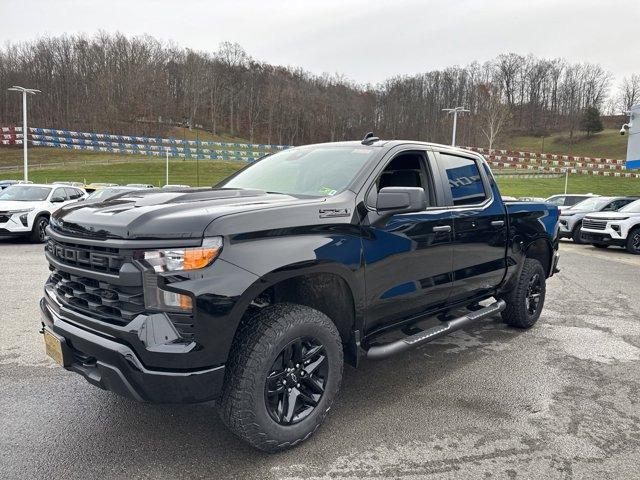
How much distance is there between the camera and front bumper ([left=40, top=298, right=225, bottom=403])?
7.94 ft

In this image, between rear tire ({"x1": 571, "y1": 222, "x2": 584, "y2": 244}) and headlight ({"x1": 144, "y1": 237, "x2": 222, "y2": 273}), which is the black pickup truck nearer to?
headlight ({"x1": 144, "y1": 237, "x2": 222, "y2": 273})

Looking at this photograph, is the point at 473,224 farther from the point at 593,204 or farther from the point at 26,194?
the point at 593,204

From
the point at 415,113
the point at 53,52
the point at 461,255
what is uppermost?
the point at 53,52

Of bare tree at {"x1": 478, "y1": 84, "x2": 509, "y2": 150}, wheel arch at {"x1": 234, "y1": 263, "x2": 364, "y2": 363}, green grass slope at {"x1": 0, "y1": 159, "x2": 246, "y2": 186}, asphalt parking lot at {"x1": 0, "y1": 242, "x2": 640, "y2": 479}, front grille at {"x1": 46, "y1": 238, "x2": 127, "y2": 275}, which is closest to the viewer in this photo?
front grille at {"x1": 46, "y1": 238, "x2": 127, "y2": 275}

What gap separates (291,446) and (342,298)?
3.12 ft

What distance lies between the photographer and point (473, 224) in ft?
13.8

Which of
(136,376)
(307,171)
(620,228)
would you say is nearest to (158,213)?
(136,376)

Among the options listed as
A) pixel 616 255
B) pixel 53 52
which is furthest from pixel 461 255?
pixel 53 52

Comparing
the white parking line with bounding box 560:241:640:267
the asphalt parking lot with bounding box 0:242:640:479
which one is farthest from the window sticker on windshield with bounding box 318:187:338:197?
the white parking line with bounding box 560:241:640:267

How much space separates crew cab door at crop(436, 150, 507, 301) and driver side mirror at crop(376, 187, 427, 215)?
36.8 inches

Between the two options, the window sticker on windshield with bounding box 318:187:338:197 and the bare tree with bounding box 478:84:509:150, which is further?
the bare tree with bounding box 478:84:509:150

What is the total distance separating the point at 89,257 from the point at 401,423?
2232mm

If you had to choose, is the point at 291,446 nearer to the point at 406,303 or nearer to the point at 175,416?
the point at 175,416

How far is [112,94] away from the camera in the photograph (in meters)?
78.9
